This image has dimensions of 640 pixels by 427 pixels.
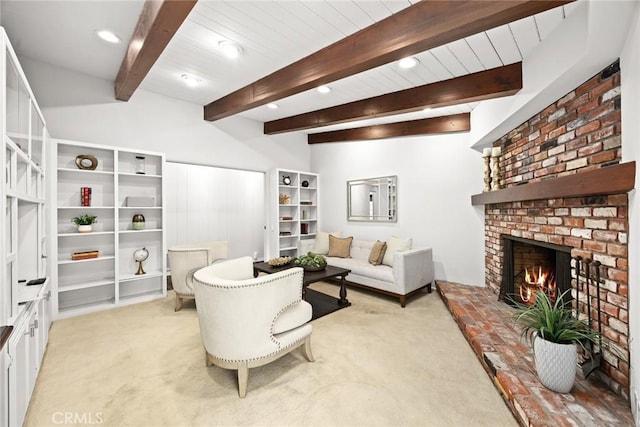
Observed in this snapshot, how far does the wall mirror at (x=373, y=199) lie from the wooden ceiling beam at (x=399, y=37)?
2.61m

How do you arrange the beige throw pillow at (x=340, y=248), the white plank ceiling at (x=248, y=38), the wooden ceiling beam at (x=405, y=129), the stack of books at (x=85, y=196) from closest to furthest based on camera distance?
1. the white plank ceiling at (x=248, y=38)
2. the stack of books at (x=85, y=196)
3. the wooden ceiling beam at (x=405, y=129)
4. the beige throw pillow at (x=340, y=248)

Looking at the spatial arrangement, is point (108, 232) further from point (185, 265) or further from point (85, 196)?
point (185, 265)

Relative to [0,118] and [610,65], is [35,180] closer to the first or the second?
[0,118]

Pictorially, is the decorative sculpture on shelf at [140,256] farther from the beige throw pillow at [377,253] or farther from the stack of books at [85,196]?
the beige throw pillow at [377,253]

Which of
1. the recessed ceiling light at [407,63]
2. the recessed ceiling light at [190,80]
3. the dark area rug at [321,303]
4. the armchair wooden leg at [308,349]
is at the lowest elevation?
the dark area rug at [321,303]

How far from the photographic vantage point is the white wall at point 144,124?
10.6ft

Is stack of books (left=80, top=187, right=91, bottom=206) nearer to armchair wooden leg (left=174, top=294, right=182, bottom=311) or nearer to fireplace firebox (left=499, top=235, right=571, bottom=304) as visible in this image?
armchair wooden leg (left=174, top=294, right=182, bottom=311)

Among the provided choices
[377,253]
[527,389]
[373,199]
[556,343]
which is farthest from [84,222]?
[556,343]

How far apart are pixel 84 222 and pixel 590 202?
4933 mm

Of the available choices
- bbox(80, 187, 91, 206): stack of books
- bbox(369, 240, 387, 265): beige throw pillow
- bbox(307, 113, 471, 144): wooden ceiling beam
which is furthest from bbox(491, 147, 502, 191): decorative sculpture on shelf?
bbox(80, 187, 91, 206): stack of books

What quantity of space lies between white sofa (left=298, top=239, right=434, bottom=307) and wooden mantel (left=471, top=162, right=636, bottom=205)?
60.4 inches

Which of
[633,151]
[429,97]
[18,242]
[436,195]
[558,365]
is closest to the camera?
[633,151]

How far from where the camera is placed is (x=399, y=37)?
203 centimetres

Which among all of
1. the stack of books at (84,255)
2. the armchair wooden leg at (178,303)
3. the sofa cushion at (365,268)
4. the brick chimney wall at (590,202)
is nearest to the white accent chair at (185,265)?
the armchair wooden leg at (178,303)
